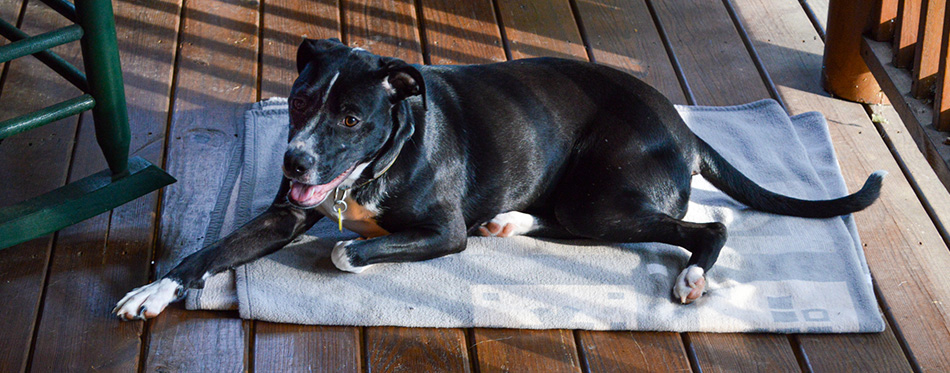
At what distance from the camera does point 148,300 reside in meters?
2.38

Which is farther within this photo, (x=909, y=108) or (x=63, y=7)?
(x=909, y=108)

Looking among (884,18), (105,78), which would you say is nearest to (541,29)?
(884,18)

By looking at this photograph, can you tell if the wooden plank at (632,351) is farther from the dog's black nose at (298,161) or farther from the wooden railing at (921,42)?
the wooden railing at (921,42)

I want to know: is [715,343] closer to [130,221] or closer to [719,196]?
[719,196]

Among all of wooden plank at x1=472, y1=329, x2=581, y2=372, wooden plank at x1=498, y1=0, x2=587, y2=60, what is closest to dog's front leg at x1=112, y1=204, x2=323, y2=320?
wooden plank at x1=472, y1=329, x2=581, y2=372

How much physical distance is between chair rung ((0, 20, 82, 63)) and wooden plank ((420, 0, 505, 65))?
1422 mm

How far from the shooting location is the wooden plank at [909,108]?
280cm

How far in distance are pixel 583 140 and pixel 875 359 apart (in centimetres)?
106

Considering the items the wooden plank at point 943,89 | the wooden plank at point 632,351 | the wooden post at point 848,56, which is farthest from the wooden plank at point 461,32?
the wooden plank at point 943,89

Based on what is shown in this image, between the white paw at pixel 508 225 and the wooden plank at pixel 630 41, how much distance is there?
1037 millimetres

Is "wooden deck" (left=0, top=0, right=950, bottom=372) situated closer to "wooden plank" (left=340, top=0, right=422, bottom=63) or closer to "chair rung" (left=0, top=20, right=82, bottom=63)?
"wooden plank" (left=340, top=0, right=422, bottom=63)

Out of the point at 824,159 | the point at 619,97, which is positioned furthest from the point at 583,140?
the point at 824,159

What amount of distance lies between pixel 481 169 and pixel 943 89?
156 centimetres

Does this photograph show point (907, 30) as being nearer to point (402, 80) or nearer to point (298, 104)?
point (402, 80)
